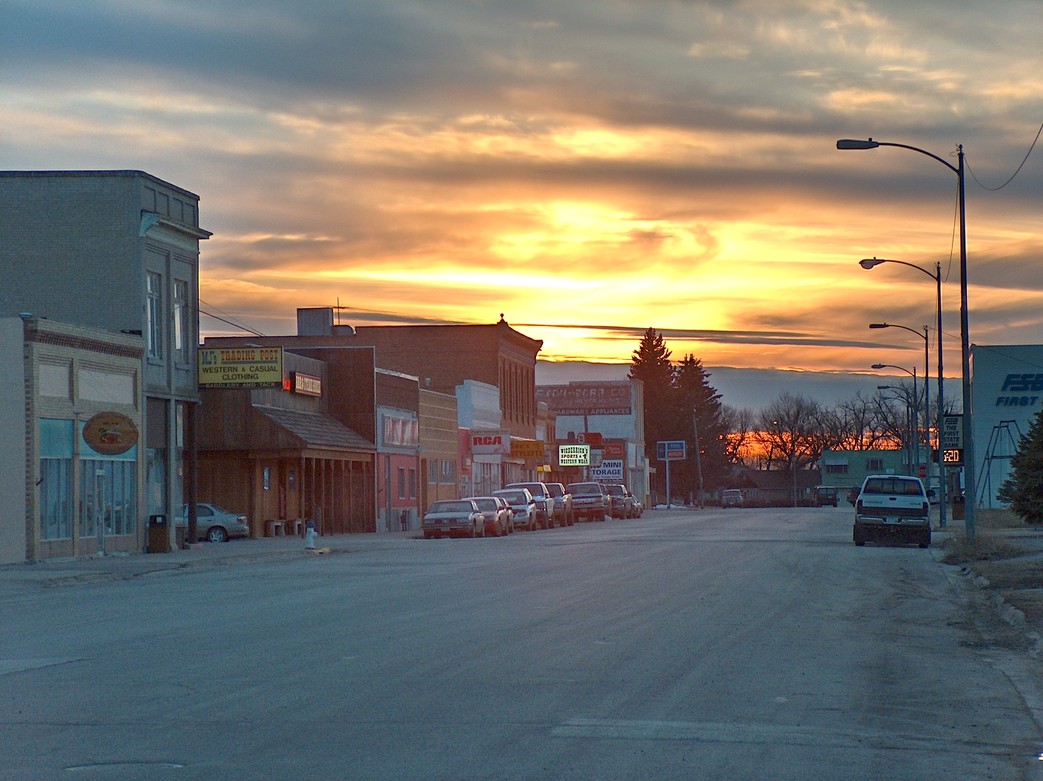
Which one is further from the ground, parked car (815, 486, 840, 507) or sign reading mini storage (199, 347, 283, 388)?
sign reading mini storage (199, 347, 283, 388)

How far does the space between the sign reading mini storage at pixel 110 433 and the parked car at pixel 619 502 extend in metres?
41.7

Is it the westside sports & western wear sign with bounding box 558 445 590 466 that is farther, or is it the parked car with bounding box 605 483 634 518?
the westside sports & western wear sign with bounding box 558 445 590 466

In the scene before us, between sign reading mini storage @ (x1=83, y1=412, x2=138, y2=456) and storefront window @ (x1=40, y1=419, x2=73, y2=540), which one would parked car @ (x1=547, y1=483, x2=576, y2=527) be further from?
storefront window @ (x1=40, y1=419, x2=73, y2=540)

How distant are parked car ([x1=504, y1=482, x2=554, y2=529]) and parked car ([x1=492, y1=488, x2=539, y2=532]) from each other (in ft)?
2.36

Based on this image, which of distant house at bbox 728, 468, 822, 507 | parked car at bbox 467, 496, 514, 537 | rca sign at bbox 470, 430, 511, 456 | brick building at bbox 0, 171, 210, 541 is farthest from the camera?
distant house at bbox 728, 468, 822, 507

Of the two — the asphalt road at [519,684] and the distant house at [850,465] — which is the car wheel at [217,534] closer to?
the asphalt road at [519,684]

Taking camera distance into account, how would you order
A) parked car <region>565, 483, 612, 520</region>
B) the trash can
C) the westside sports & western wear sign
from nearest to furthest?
the trash can < parked car <region>565, 483, 612, 520</region> < the westside sports & western wear sign

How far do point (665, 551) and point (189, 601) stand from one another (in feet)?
50.9

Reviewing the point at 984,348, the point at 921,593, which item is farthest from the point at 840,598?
the point at 984,348

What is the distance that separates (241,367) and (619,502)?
1422 inches

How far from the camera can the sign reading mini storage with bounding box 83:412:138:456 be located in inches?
1336

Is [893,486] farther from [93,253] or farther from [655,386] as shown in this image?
[655,386]

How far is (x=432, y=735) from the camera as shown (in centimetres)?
941

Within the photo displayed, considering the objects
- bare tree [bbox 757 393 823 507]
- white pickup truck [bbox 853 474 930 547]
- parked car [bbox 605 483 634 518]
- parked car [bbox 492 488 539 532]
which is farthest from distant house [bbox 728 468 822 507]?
white pickup truck [bbox 853 474 930 547]
